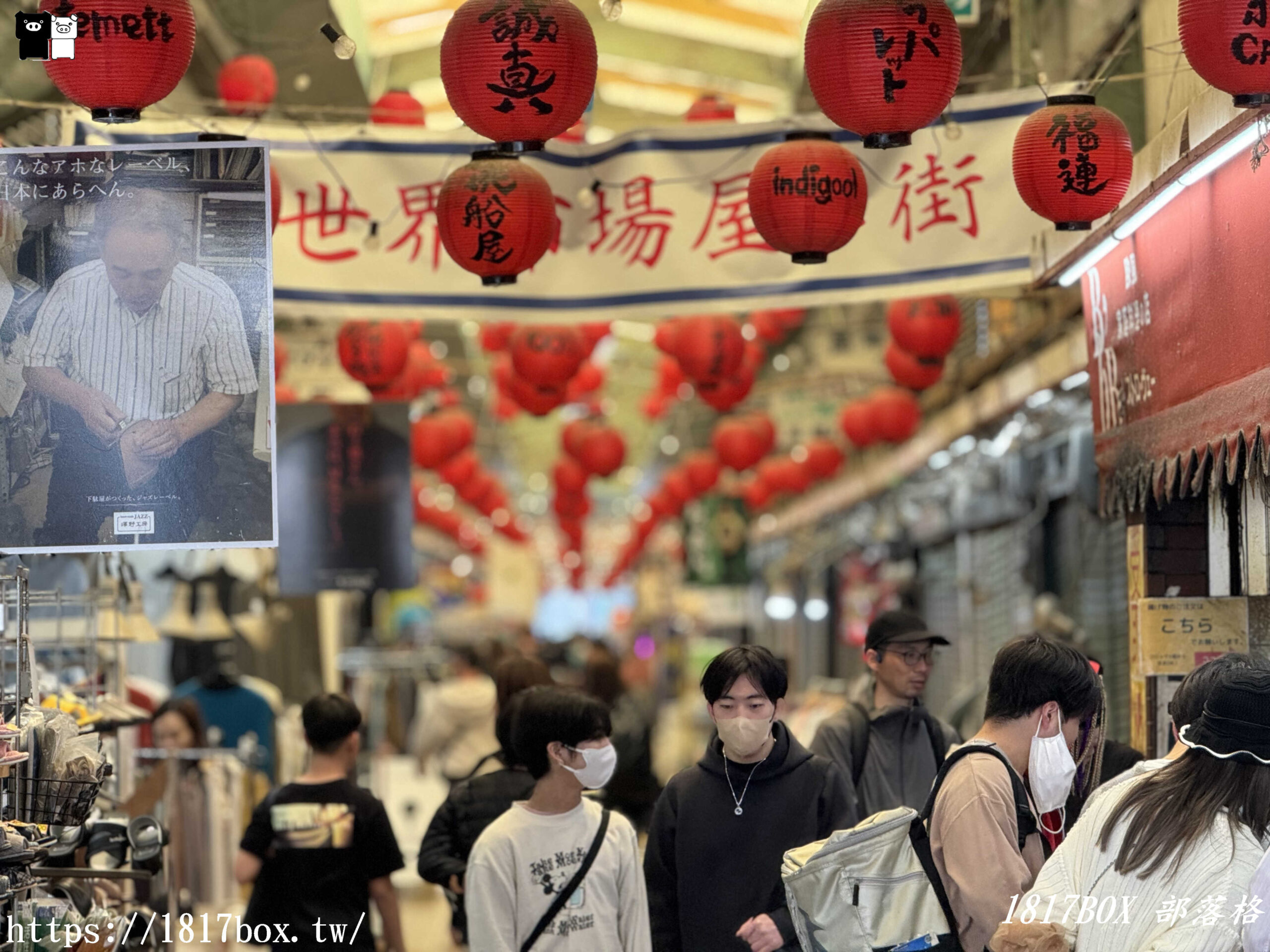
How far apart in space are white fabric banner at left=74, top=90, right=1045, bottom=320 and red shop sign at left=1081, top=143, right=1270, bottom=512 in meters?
1.10

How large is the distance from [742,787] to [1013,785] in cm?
102

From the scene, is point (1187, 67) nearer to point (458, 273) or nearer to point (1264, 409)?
point (1264, 409)

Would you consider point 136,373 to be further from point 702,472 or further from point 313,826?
point 702,472

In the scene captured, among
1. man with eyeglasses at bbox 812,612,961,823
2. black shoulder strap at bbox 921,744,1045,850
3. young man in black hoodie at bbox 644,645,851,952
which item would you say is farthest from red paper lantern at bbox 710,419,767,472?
black shoulder strap at bbox 921,744,1045,850

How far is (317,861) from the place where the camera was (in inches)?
241

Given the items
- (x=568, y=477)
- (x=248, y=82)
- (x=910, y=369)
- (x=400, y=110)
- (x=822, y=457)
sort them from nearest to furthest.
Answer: (x=400, y=110) → (x=248, y=82) → (x=910, y=369) → (x=822, y=457) → (x=568, y=477)

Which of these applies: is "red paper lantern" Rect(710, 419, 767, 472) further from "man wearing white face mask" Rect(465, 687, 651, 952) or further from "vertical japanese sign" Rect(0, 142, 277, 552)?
"vertical japanese sign" Rect(0, 142, 277, 552)

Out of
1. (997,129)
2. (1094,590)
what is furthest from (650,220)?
(1094,590)

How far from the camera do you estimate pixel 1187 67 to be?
650 cm

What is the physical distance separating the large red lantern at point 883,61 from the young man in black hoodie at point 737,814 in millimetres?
1864

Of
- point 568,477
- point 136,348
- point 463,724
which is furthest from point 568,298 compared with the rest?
point 568,477

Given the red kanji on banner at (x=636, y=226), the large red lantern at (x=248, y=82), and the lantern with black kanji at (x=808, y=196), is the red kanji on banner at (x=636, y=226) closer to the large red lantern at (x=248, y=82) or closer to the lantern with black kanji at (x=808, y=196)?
the lantern with black kanji at (x=808, y=196)

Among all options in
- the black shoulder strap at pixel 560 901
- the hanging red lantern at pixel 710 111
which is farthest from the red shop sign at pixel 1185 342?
the hanging red lantern at pixel 710 111

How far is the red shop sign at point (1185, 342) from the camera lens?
527 centimetres
